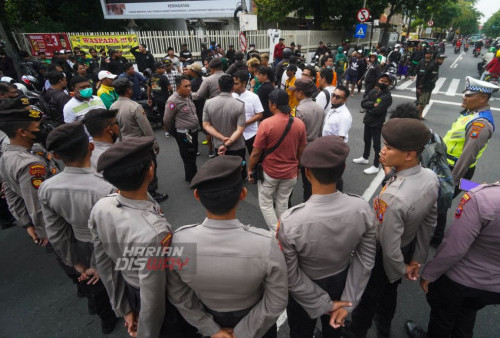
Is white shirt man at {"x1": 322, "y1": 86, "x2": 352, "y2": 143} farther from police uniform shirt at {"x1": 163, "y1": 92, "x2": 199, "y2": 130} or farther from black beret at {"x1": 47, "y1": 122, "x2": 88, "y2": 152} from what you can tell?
black beret at {"x1": 47, "y1": 122, "x2": 88, "y2": 152}

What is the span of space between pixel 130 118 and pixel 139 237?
2.85 m

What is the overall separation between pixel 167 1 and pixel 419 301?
17.9 metres

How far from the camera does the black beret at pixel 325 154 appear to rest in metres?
1.60

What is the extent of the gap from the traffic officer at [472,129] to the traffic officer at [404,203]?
1078 mm

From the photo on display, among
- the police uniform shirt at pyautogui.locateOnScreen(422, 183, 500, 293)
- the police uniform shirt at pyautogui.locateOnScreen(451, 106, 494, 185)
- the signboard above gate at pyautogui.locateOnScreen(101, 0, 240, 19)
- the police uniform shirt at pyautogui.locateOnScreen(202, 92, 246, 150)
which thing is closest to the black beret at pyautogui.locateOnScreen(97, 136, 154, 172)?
the police uniform shirt at pyautogui.locateOnScreen(422, 183, 500, 293)

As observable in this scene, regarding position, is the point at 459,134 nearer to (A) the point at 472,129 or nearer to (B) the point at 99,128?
(A) the point at 472,129

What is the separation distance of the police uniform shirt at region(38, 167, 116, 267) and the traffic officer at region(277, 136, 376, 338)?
57.0 inches

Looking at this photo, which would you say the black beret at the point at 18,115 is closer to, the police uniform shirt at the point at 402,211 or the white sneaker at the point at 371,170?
the police uniform shirt at the point at 402,211

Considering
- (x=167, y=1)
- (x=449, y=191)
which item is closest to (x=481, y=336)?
(x=449, y=191)

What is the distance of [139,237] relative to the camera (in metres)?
1.56

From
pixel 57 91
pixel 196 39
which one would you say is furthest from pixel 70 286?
pixel 196 39

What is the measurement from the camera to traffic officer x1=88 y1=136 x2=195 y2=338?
155 centimetres

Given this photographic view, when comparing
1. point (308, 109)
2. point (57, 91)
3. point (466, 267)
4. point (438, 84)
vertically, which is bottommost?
point (438, 84)

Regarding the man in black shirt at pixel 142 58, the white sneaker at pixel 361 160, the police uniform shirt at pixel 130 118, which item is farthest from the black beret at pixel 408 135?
the man in black shirt at pixel 142 58
